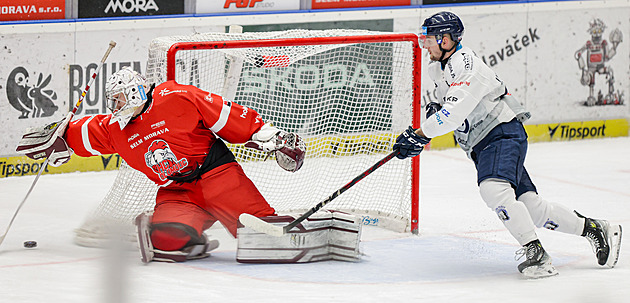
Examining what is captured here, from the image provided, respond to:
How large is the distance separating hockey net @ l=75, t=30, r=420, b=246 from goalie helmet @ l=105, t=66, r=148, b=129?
14.2 inches

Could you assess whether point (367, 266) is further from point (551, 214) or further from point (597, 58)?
point (597, 58)

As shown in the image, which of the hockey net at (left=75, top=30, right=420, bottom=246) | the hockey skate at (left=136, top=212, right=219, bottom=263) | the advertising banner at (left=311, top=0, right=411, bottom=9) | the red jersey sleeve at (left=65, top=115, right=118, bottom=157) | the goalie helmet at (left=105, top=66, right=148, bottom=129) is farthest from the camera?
the advertising banner at (left=311, top=0, right=411, bottom=9)

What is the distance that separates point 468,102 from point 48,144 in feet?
5.89

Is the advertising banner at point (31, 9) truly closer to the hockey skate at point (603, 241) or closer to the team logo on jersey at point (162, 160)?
the team logo on jersey at point (162, 160)

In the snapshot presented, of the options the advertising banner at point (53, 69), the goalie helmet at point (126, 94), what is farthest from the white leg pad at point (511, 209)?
the advertising banner at point (53, 69)

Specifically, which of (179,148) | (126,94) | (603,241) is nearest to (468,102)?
(603,241)

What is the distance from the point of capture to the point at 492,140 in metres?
3.80

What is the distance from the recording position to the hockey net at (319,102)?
14.6 feet

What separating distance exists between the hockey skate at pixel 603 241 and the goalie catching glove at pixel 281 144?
1.23m

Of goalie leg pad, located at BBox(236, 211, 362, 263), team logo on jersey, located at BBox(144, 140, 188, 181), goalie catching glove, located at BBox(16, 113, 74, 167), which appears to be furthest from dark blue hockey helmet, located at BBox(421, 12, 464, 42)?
goalie catching glove, located at BBox(16, 113, 74, 167)

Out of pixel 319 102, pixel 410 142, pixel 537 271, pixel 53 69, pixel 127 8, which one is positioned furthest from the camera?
pixel 127 8

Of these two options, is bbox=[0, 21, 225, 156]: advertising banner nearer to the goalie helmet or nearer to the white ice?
the white ice

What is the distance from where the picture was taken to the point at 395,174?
4887mm

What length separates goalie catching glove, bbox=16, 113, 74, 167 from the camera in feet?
13.4
